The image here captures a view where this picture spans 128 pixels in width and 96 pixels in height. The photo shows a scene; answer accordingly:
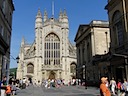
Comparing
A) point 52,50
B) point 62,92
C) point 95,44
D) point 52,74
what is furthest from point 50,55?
point 62,92

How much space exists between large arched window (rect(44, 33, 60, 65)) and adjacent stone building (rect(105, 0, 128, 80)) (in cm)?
3716

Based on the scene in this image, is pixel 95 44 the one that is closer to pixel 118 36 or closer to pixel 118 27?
pixel 118 36

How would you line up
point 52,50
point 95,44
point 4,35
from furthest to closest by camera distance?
point 52,50 < point 95,44 < point 4,35

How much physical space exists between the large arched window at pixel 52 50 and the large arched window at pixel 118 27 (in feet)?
126

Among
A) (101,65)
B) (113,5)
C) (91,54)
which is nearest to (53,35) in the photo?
(91,54)

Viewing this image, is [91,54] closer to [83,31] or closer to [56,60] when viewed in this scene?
[83,31]

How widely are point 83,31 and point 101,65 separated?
42.8 ft

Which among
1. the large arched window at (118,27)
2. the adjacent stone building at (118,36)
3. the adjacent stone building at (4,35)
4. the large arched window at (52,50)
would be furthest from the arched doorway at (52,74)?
the large arched window at (118,27)

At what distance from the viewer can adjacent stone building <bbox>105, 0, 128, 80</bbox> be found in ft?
74.1

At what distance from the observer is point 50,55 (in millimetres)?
63438

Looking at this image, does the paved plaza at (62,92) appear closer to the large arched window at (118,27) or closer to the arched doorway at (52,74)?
the large arched window at (118,27)

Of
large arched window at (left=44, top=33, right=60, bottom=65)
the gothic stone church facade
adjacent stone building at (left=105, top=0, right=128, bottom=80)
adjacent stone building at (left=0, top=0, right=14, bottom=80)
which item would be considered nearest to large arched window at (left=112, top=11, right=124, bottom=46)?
adjacent stone building at (left=105, top=0, right=128, bottom=80)

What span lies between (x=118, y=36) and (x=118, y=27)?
118 centimetres

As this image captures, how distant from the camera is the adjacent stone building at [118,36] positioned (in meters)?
22.6
